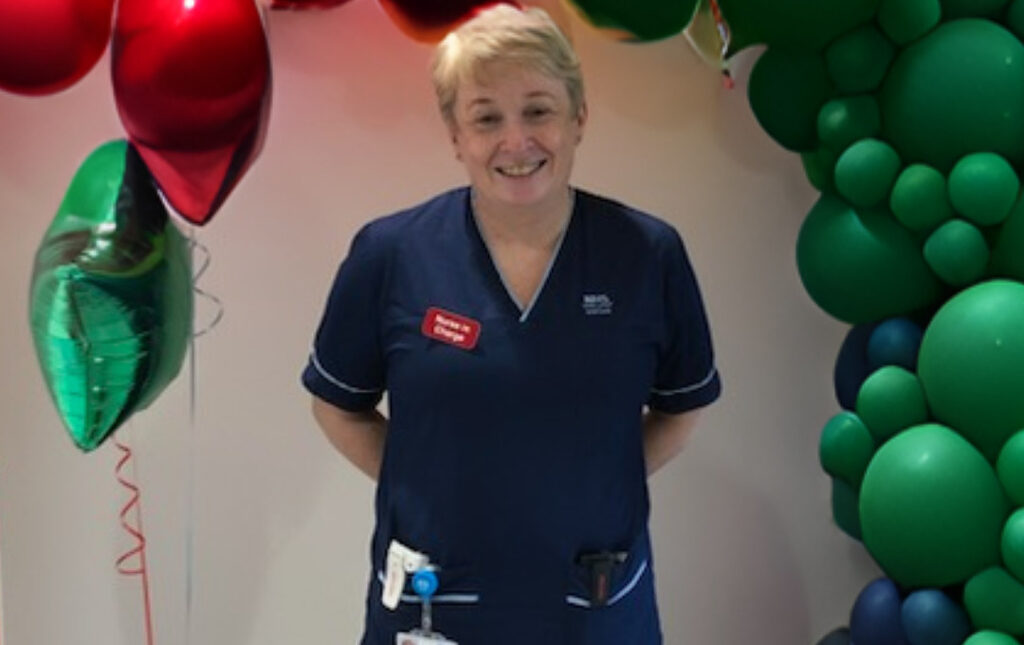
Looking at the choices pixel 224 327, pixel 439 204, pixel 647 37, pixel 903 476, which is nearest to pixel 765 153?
pixel 647 37

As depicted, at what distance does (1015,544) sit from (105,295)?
118 cm

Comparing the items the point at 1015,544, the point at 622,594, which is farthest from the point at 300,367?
the point at 1015,544

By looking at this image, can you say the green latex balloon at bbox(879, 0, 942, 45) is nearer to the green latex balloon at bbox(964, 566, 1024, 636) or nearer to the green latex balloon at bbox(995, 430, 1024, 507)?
the green latex balloon at bbox(995, 430, 1024, 507)

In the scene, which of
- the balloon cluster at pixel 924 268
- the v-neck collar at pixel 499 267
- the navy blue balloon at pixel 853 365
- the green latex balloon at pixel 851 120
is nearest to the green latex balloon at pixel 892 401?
the balloon cluster at pixel 924 268

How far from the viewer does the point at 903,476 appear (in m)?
1.75

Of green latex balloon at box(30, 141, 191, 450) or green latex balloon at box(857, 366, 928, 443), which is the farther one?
green latex balloon at box(857, 366, 928, 443)

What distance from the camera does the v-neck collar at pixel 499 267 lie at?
1.51m

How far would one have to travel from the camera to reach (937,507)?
5.65 feet

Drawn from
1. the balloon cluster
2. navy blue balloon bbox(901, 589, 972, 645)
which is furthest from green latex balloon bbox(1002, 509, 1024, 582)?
navy blue balloon bbox(901, 589, 972, 645)

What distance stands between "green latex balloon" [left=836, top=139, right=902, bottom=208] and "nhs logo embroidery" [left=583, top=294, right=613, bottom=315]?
491 millimetres

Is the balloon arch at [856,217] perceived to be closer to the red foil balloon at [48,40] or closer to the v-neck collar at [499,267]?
the red foil balloon at [48,40]

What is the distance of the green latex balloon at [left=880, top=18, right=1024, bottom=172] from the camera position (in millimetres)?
1732

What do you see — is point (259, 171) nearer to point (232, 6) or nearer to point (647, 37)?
point (232, 6)

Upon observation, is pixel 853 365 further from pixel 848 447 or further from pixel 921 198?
pixel 921 198
